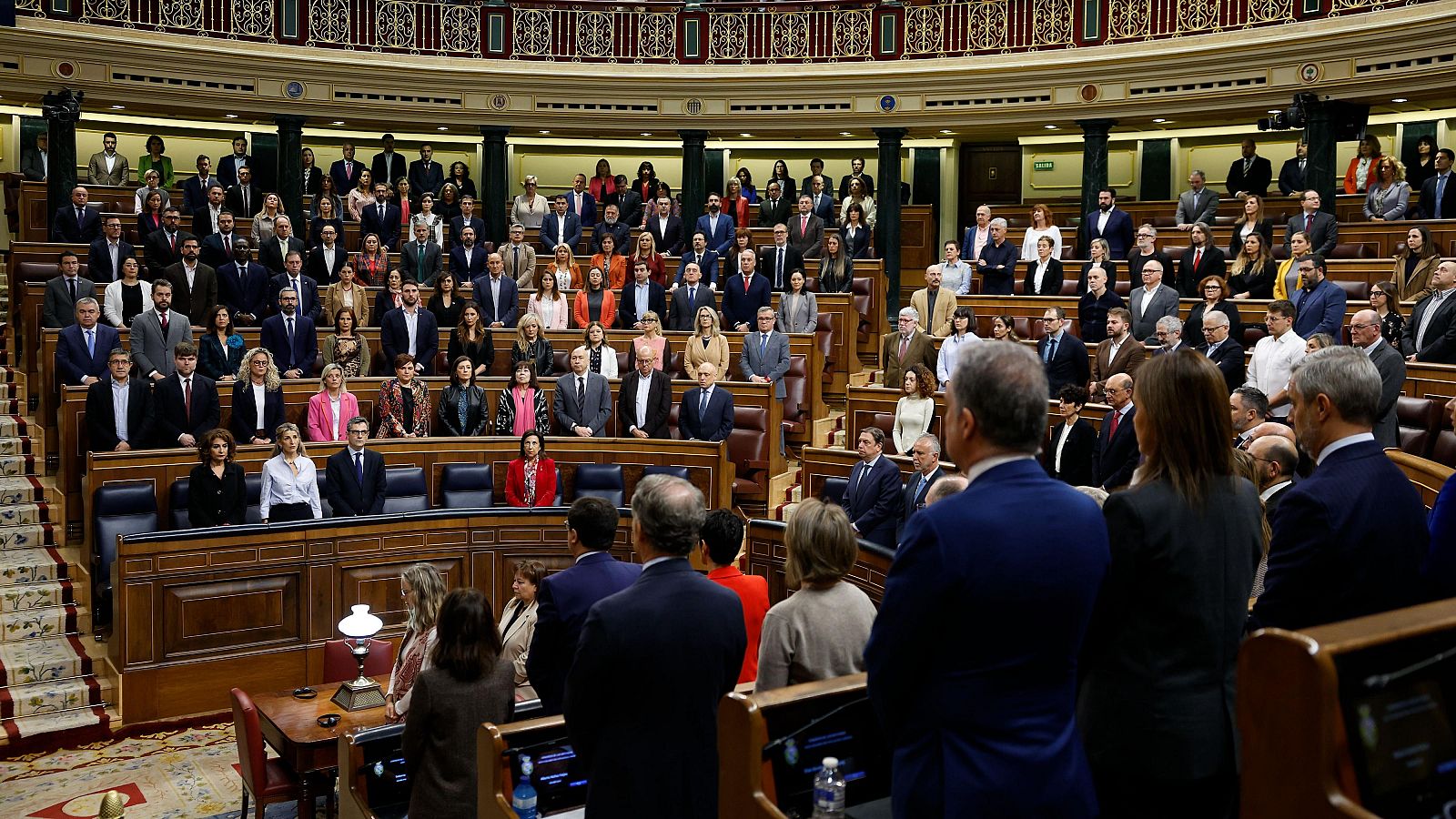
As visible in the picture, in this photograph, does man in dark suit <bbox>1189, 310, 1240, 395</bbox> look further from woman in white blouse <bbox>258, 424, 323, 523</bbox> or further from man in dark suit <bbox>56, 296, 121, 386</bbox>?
man in dark suit <bbox>56, 296, 121, 386</bbox>

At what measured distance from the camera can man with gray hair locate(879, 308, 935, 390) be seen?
791 cm

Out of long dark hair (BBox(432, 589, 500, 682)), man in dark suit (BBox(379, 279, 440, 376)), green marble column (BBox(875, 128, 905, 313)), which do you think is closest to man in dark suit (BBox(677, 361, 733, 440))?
man in dark suit (BBox(379, 279, 440, 376))

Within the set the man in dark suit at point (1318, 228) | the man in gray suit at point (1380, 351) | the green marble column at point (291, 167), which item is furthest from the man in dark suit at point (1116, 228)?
the green marble column at point (291, 167)

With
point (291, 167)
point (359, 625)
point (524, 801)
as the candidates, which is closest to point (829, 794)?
point (524, 801)

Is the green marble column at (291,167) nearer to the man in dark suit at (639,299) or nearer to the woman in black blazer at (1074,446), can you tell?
the man in dark suit at (639,299)

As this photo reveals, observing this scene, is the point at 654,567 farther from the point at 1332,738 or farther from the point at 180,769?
the point at 180,769

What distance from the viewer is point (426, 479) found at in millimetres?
7238

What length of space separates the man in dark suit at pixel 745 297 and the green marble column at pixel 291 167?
4932mm

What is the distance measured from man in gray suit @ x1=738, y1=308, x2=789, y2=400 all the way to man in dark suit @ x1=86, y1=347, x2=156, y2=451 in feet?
11.8

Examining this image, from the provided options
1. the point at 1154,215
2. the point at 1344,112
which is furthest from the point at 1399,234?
the point at 1154,215

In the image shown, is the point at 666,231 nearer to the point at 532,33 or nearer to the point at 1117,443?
the point at 532,33

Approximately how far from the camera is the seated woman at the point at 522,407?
7.50 meters

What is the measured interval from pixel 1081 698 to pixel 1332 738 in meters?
0.39

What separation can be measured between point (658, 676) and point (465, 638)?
117cm
